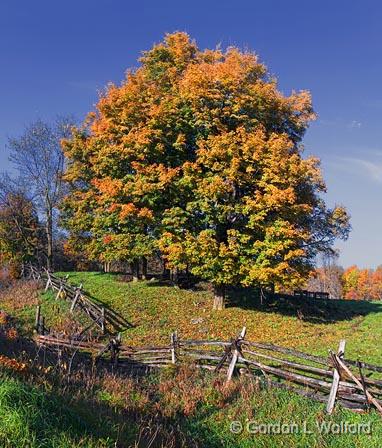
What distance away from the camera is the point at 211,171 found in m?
23.9

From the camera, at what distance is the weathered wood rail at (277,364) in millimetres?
10172

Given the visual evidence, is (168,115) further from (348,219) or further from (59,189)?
(59,189)

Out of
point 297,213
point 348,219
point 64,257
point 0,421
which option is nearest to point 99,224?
point 297,213

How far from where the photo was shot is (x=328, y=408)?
9.97m

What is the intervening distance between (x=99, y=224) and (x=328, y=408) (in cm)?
2153

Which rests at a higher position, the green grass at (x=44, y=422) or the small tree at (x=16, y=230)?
the small tree at (x=16, y=230)

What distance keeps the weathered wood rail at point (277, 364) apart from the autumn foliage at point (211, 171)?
6477 millimetres

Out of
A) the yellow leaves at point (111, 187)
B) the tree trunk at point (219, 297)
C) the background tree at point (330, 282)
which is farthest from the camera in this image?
the background tree at point (330, 282)

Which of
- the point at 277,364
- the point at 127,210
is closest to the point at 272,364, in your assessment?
the point at 277,364

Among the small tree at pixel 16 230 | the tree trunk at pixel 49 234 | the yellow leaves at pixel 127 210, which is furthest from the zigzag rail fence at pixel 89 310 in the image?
the small tree at pixel 16 230

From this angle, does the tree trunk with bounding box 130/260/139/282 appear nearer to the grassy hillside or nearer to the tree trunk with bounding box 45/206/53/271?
the grassy hillside

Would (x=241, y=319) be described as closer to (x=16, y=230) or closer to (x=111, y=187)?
(x=111, y=187)

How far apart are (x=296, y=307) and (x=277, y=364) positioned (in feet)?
39.6

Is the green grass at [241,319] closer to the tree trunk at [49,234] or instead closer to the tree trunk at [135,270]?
the tree trunk at [135,270]
